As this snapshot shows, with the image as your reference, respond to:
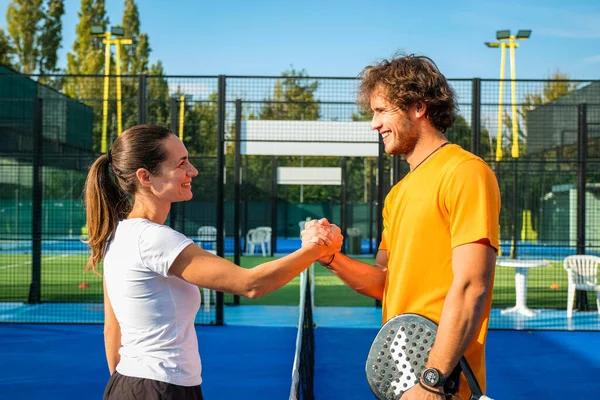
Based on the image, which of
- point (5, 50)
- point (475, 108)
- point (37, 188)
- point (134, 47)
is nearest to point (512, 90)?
point (475, 108)

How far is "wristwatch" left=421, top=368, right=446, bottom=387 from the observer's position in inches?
88.2

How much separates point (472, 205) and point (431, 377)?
56 centimetres

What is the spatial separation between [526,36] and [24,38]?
4082 cm

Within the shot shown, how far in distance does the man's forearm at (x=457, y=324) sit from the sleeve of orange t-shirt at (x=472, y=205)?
163 millimetres

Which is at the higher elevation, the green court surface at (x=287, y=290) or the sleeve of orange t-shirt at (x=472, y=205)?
the sleeve of orange t-shirt at (x=472, y=205)

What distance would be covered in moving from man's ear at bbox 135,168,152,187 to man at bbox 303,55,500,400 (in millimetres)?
658

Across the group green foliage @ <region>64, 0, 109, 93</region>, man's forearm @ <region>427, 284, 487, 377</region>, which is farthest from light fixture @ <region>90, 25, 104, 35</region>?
green foliage @ <region>64, 0, 109, 93</region>

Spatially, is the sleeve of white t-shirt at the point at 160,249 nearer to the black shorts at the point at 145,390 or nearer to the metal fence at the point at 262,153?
the black shorts at the point at 145,390

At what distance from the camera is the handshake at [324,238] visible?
2779 mm

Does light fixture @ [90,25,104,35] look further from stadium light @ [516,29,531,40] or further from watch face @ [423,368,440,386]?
watch face @ [423,368,440,386]

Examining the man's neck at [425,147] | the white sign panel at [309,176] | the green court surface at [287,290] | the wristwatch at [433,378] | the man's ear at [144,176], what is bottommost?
the green court surface at [287,290]

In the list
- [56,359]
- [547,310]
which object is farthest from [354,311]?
[56,359]

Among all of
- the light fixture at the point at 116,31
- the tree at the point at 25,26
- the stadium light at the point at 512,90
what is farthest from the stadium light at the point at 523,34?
the tree at the point at 25,26

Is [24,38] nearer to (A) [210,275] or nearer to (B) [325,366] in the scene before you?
(B) [325,366]
